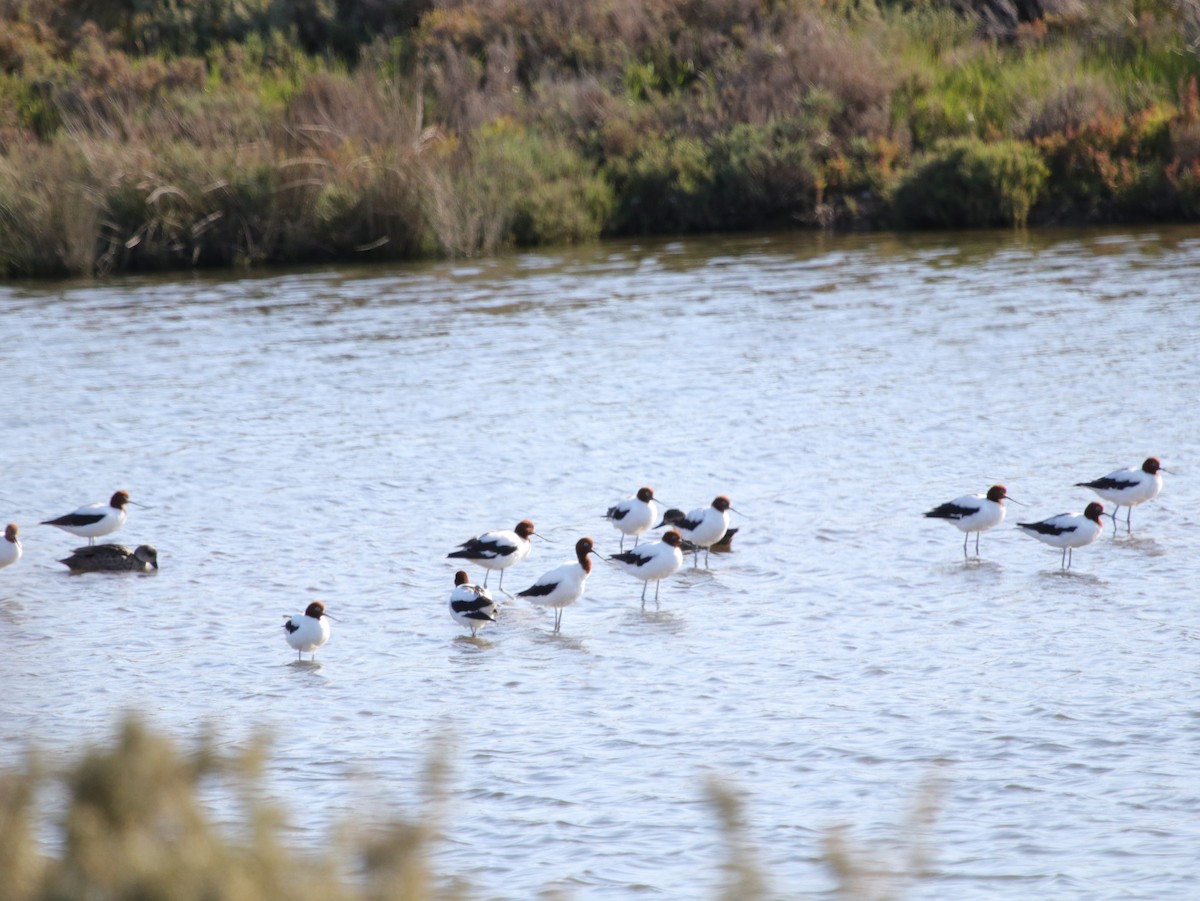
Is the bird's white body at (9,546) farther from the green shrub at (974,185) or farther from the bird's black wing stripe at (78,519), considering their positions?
the green shrub at (974,185)

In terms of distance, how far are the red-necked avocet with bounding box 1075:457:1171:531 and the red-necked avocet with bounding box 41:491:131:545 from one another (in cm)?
701

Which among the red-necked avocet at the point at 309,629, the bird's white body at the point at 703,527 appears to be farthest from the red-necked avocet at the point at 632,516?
the red-necked avocet at the point at 309,629

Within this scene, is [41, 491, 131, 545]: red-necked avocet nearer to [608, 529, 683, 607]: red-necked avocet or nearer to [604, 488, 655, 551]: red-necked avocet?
[604, 488, 655, 551]: red-necked avocet

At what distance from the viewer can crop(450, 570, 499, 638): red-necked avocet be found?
9695mm

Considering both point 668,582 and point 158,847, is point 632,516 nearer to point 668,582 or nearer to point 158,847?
point 668,582

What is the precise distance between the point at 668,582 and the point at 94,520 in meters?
4.22

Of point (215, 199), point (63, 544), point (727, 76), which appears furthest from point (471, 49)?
point (63, 544)

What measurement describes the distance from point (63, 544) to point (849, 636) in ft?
20.9

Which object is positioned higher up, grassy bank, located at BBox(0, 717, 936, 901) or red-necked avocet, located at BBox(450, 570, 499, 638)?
grassy bank, located at BBox(0, 717, 936, 901)

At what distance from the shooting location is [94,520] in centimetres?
1159

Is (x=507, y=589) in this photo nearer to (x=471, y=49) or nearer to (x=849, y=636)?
(x=849, y=636)

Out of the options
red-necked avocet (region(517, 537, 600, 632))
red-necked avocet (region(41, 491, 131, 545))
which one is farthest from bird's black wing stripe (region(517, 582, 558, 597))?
red-necked avocet (region(41, 491, 131, 545))

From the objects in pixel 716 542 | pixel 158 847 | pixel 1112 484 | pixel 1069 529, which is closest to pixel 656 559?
pixel 716 542

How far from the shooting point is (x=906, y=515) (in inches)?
469
